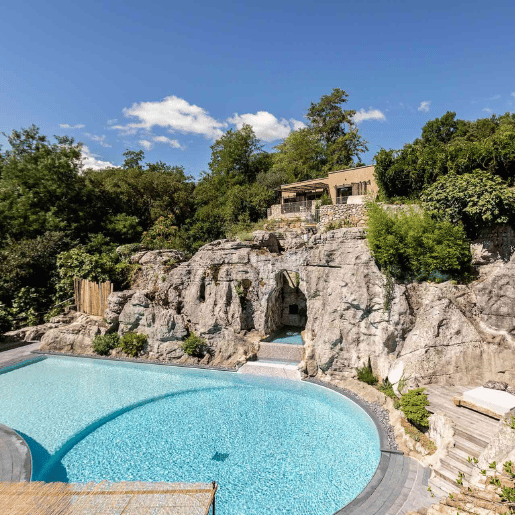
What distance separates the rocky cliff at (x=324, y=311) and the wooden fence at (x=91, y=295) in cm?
158

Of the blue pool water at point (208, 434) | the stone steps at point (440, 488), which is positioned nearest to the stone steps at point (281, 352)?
the blue pool water at point (208, 434)

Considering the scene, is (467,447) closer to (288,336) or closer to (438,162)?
(288,336)

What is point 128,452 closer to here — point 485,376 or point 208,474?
point 208,474

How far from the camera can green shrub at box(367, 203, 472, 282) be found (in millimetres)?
10703

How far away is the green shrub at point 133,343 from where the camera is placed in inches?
599

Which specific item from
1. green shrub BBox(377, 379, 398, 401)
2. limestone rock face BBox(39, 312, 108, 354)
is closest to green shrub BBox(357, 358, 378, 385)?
green shrub BBox(377, 379, 398, 401)

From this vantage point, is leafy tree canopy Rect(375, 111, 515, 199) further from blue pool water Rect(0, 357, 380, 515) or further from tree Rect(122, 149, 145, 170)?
tree Rect(122, 149, 145, 170)

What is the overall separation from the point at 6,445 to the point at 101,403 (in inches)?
113

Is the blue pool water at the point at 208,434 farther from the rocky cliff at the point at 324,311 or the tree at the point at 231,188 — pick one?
the tree at the point at 231,188

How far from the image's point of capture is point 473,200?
10.9m

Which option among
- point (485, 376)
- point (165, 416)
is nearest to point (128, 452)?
point (165, 416)

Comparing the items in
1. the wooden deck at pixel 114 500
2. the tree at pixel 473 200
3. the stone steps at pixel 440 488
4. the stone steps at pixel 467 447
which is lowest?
the stone steps at pixel 440 488

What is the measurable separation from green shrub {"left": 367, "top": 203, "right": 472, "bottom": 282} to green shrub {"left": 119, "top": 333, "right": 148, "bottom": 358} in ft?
38.7

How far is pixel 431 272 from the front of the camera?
1088cm
